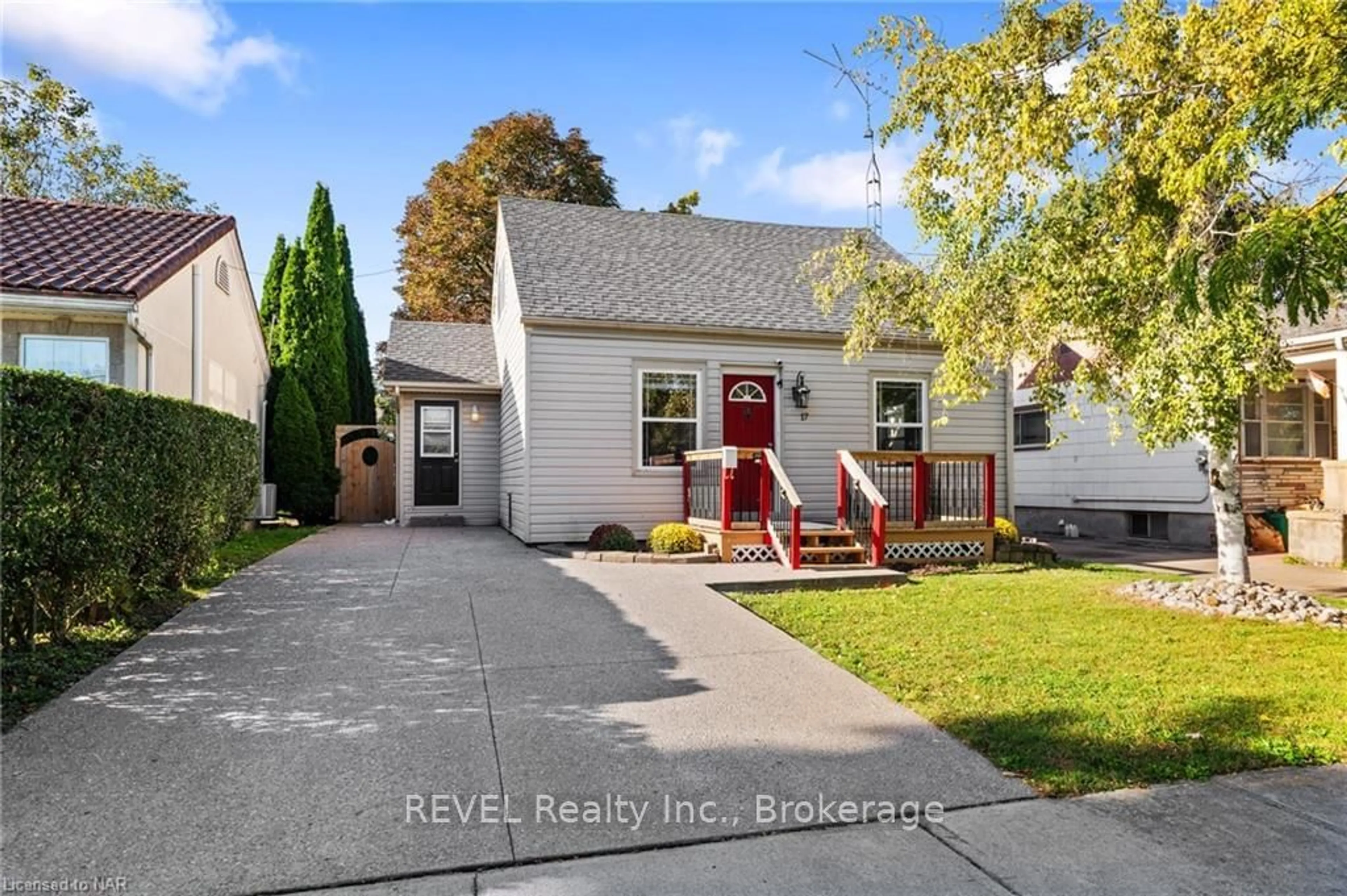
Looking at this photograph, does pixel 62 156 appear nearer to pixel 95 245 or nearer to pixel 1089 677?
pixel 95 245

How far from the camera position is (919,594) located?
7793mm

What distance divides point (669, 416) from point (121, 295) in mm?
7188

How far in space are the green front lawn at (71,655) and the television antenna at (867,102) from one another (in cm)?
826

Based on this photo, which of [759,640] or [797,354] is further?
[797,354]

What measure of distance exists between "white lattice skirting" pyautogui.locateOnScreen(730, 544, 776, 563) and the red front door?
233cm

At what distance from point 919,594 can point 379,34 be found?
26.4 feet

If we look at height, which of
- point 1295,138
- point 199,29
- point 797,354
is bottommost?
point 797,354

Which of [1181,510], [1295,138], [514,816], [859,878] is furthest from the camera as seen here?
[1181,510]

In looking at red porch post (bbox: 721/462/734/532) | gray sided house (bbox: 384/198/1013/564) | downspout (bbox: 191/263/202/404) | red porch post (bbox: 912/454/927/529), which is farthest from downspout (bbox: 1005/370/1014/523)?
downspout (bbox: 191/263/202/404)

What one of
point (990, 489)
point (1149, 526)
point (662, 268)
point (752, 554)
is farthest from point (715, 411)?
point (1149, 526)

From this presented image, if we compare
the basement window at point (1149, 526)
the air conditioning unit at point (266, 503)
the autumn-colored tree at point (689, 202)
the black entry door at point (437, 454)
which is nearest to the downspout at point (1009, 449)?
the basement window at point (1149, 526)

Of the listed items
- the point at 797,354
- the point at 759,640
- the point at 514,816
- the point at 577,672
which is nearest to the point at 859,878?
the point at 514,816

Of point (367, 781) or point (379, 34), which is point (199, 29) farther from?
point (367, 781)

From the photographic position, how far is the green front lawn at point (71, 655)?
4102 mm
